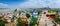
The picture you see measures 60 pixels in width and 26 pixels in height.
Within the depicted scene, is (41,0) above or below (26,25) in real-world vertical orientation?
above

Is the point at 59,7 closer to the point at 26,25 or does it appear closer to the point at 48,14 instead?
the point at 48,14

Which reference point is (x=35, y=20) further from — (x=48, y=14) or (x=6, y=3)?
(x=6, y=3)

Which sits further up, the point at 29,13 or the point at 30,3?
the point at 30,3

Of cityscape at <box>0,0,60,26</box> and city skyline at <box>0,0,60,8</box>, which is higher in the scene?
city skyline at <box>0,0,60,8</box>

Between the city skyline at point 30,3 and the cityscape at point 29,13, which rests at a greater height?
the city skyline at point 30,3

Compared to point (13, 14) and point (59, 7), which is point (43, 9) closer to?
point (59, 7)

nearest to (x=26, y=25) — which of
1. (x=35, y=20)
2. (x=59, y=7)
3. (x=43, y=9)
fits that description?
(x=35, y=20)

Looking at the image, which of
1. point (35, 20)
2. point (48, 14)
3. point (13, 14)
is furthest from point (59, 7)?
point (13, 14)

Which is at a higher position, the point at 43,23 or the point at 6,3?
the point at 6,3
